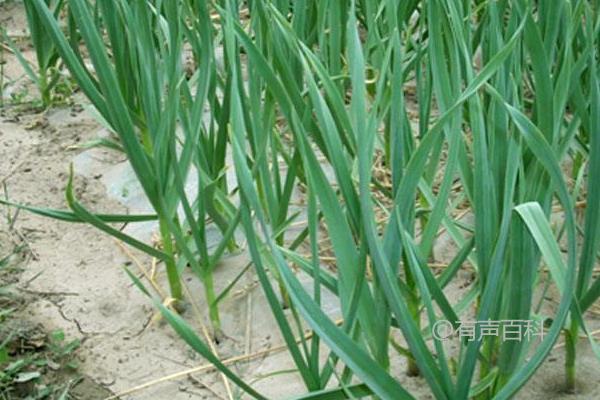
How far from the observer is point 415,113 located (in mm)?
2318

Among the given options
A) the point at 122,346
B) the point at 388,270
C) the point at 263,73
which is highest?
the point at 263,73

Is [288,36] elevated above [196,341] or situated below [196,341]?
above

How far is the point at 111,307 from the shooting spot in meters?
1.75

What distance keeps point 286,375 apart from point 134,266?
17.6 inches

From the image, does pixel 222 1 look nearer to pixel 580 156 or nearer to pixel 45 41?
pixel 45 41

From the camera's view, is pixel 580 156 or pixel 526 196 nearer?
pixel 526 196

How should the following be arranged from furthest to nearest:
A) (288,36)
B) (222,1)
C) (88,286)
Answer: (222,1) < (88,286) < (288,36)

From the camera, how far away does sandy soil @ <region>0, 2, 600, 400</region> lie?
60.0 inches

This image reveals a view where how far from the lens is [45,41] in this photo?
7.90ft

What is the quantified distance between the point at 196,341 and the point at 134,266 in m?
0.62

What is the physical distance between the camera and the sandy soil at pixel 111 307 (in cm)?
152

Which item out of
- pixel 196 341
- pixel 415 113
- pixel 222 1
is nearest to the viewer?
pixel 196 341

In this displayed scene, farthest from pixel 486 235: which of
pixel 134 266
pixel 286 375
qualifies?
pixel 134 266

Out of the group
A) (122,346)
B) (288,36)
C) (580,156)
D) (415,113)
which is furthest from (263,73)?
(415,113)
